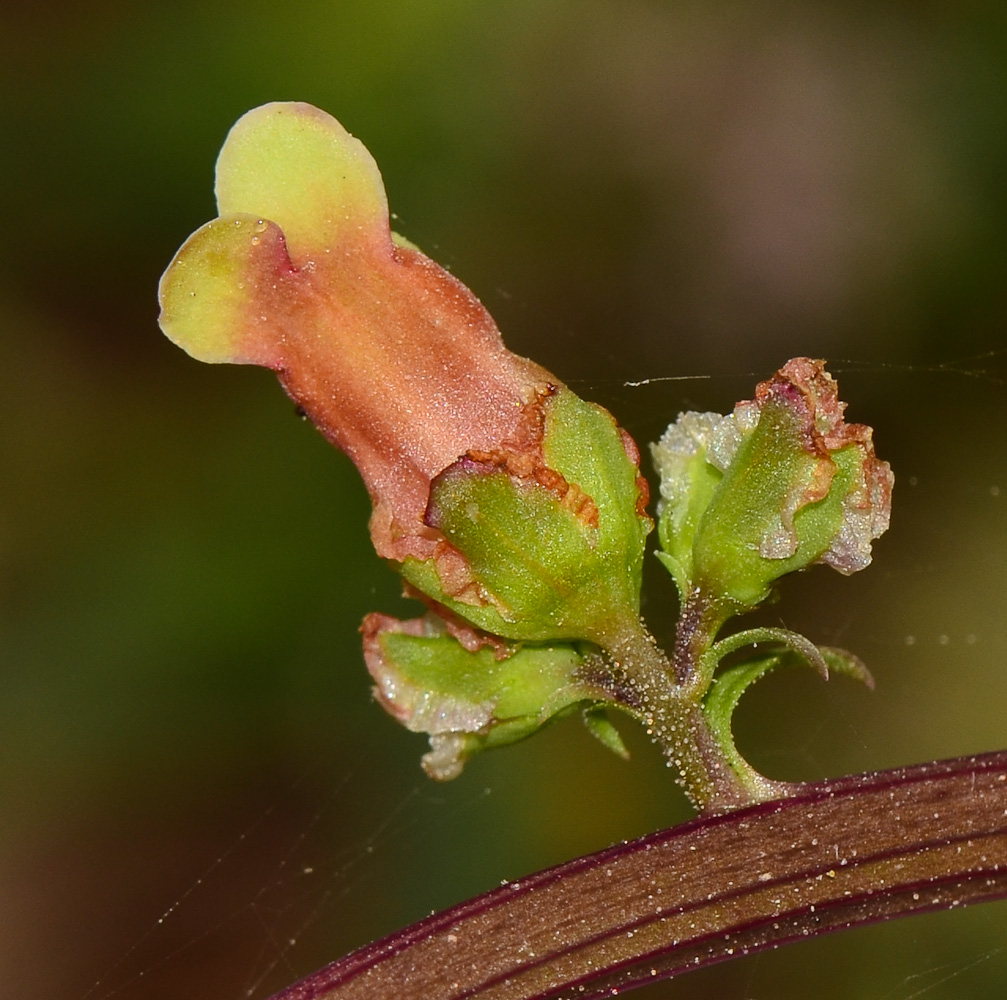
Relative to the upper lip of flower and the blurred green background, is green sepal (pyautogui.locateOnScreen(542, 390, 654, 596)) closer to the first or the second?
the upper lip of flower

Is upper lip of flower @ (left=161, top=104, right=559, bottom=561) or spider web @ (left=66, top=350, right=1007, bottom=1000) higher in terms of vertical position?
upper lip of flower @ (left=161, top=104, right=559, bottom=561)

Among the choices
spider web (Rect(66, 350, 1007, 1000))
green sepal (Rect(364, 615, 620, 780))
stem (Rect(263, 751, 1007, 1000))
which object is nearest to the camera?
stem (Rect(263, 751, 1007, 1000))

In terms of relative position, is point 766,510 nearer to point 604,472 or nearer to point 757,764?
point 604,472

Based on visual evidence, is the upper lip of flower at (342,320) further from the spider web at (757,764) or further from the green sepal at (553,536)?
the spider web at (757,764)

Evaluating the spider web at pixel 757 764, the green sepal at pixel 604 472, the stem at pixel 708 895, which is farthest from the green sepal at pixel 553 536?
the spider web at pixel 757 764

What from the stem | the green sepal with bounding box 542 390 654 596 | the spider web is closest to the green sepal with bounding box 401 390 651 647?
the green sepal with bounding box 542 390 654 596
